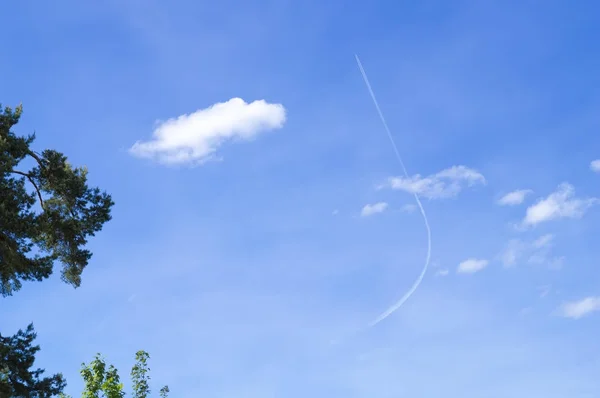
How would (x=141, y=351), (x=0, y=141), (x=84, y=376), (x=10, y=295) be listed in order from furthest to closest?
(x=141, y=351)
(x=84, y=376)
(x=10, y=295)
(x=0, y=141)

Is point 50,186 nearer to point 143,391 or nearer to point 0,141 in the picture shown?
point 0,141

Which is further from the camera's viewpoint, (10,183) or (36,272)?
(36,272)

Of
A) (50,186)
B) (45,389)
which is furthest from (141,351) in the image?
(50,186)

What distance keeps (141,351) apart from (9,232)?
13.1 m

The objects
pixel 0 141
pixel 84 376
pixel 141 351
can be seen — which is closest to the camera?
pixel 0 141

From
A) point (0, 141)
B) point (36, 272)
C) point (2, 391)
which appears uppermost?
point (0, 141)

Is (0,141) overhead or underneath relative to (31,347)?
overhead

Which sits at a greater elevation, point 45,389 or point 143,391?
point 143,391

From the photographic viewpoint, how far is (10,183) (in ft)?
78.4

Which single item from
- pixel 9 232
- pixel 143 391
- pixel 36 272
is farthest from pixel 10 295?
pixel 143 391

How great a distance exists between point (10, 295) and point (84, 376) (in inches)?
346

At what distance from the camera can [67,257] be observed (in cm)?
2670

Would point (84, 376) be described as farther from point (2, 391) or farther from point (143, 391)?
point (2, 391)

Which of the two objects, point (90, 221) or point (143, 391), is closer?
point (90, 221)
